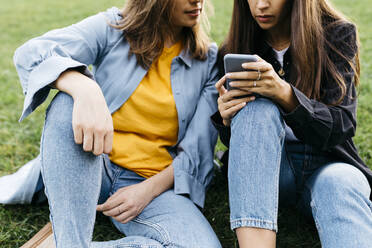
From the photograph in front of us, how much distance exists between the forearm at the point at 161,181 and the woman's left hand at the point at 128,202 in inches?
0.8

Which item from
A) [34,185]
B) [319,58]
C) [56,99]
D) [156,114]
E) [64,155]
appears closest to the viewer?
[64,155]

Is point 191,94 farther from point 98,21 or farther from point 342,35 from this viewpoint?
point 342,35

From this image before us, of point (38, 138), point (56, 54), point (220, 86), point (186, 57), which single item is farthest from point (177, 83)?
point (38, 138)

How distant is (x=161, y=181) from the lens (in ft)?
7.04

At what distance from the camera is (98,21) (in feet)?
7.47

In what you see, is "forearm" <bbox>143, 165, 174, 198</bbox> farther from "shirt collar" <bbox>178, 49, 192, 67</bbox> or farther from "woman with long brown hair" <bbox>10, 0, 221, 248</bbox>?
"shirt collar" <bbox>178, 49, 192, 67</bbox>

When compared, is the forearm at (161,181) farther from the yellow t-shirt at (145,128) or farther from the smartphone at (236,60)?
the smartphone at (236,60)

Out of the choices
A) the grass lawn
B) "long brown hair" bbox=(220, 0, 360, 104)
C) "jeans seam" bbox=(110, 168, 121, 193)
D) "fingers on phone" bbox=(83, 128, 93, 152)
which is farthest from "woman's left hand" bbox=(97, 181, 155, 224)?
"long brown hair" bbox=(220, 0, 360, 104)

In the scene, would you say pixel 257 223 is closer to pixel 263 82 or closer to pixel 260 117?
pixel 260 117

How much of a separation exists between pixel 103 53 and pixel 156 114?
1.45 ft

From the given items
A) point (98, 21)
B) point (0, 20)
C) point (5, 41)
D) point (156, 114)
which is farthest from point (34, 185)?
point (0, 20)

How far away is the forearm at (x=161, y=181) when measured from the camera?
211 centimetres

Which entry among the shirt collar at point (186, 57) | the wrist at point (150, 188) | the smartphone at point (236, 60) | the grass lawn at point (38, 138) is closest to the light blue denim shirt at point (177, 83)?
the shirt collar at point (186, 57)

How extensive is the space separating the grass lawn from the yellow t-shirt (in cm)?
46
